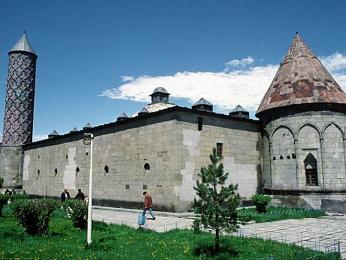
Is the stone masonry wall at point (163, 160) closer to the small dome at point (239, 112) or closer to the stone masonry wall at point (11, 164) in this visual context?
the small dome at point (239, 112)

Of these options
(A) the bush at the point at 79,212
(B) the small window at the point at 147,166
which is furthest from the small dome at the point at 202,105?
(A) the bush at the point at 79,212

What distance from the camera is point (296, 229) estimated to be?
1382 cm

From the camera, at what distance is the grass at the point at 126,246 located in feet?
29.0

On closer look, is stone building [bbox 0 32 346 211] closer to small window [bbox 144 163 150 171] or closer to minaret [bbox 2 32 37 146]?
small window [bbox 144 163 150 171]

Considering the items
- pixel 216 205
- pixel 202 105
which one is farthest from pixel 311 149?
pixel 216 205

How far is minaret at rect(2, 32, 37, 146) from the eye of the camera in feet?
120

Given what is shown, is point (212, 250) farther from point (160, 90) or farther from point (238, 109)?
point (160, 90)

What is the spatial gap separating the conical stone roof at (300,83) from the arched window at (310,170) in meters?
3.68

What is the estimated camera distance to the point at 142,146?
71.6 ft

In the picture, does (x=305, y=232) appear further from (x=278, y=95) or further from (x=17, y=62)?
(x=17, y=62)

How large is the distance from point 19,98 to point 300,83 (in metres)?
29.0

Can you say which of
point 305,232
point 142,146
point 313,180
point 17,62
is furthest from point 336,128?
point 17,62

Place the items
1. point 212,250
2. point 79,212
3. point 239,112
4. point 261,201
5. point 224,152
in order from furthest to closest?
point 239,112, point 224,152, point 261,201, point 79,212, point 212,250

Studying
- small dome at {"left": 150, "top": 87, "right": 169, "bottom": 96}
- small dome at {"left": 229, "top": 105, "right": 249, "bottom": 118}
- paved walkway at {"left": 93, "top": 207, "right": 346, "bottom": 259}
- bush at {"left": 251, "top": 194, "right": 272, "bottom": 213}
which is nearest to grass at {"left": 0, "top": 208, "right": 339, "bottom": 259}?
paved walkway at {"left": 93, "top": 207, "right": 346, "bottom": 259}
